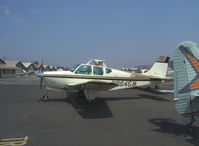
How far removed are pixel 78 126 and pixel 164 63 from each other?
8767mm

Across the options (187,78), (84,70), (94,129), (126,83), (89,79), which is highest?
(84,70)

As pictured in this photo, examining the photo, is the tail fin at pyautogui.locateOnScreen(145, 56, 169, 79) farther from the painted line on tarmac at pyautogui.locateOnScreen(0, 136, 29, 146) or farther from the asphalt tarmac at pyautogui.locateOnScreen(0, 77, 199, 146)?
the painted line on tarmac at pyautogui.locateOnScreen(0, 136, 29, 146)

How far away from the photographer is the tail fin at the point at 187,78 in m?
3.71

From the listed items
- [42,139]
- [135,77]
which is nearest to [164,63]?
[135,77]

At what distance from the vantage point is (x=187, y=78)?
12.4 ft

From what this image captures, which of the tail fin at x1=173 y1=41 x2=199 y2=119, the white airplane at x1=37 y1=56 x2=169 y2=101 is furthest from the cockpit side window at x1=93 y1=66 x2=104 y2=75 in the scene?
the tail fin at x1=173 y1=41 x2=199 y2=119

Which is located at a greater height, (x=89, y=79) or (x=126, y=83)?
(x=89, y=79)

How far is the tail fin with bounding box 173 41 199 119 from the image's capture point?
3.71 m

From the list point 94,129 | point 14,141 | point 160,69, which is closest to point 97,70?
point 94,129

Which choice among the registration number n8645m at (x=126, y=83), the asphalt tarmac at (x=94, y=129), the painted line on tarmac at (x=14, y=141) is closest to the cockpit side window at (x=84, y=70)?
the registration number n8645m at (x=126, y=83)

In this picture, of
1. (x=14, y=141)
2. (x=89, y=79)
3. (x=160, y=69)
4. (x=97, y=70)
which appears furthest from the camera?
(x=160, y=69)

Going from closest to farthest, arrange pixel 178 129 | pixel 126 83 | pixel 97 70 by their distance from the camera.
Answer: pixel 178 129 → pixel 97 70 → pixel 126 83

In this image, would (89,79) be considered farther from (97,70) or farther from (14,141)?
(14,141)

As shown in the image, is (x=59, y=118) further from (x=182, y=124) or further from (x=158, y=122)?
(x=182, y=124)
